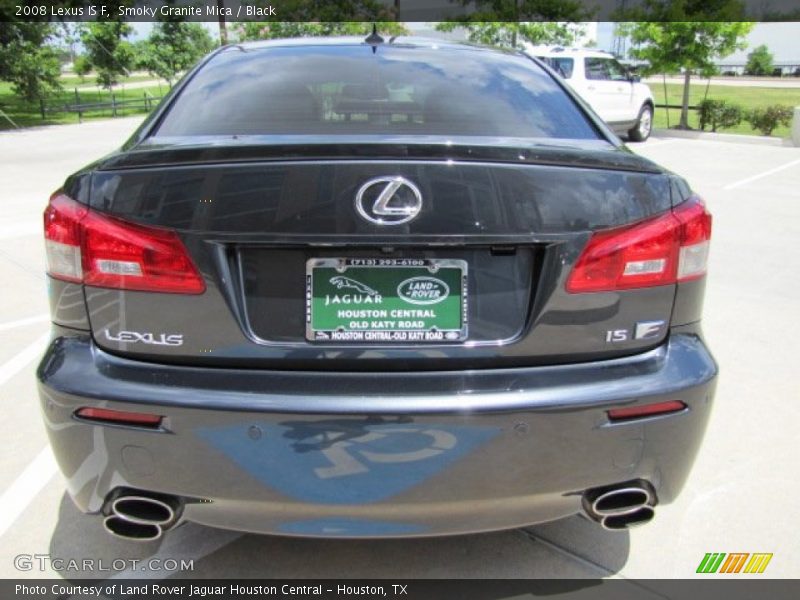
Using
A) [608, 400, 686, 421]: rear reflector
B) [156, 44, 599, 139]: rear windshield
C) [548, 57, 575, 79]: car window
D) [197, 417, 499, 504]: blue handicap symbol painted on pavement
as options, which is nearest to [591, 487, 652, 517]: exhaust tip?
[608, 400, 686, 421]: rear reflector

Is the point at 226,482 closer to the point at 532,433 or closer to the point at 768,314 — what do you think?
the point at 532,433

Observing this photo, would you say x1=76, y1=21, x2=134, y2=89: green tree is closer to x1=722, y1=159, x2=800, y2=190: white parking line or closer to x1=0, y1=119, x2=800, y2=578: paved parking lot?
x1=722, y1=159, x2=800, y2=190: white parking line

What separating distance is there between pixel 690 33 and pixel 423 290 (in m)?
19.9

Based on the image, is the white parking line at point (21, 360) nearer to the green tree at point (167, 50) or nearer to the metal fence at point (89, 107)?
the metal fence at point (89, 107)

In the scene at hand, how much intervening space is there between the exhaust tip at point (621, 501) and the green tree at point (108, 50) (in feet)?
108

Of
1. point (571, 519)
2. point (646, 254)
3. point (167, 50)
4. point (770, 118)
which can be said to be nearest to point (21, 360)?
point (571, 519)

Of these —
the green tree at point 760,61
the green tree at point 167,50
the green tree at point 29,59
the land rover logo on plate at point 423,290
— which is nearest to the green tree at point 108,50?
the green tree at point 167,50

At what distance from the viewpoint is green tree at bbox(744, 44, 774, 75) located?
70438 mm

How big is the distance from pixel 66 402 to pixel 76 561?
0.86m

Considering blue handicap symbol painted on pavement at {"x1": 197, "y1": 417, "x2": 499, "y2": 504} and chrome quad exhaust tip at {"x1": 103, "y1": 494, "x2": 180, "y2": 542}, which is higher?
blue handicap symbol painted on pavement at {"x1": 197, "y1": 417, "x2": 499, "y2": 504}

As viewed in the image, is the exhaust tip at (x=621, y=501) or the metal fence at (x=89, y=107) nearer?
the exhaust tip at (x=621, y=501)

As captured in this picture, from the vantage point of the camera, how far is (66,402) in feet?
6.38

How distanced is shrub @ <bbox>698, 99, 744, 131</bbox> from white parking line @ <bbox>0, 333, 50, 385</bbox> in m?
Result: 18.8

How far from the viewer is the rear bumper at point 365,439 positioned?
1.85 m
